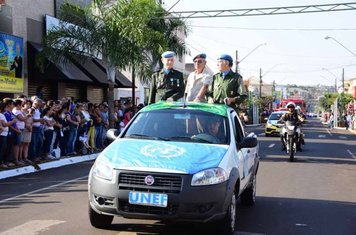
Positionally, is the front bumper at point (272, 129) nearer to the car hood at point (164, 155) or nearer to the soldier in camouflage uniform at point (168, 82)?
the soldier in camouflage uniform at point (168, 82)

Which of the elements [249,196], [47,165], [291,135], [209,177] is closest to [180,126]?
[209,177]

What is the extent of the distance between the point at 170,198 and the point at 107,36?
47.4ft

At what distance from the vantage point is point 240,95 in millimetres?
9047

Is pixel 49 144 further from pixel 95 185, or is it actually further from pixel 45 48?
pixel 95 185

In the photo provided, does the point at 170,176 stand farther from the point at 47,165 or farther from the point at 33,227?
the point at 47,165

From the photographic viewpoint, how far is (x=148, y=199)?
5.78 metres

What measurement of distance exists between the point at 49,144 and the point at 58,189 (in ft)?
16.0

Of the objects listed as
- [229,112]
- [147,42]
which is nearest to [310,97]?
[147,42]

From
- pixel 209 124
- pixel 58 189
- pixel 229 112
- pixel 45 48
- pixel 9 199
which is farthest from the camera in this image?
pixel 45 48

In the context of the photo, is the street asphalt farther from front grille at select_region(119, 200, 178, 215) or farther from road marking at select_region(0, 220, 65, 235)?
front grille at select_region(119, 200, 178, 215)

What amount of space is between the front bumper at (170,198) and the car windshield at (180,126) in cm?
104

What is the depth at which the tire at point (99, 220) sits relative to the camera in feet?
21.4

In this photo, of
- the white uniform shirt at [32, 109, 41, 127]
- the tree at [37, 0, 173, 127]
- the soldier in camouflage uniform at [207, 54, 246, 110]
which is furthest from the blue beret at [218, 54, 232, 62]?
the tree at [37, 0, 173, 127]

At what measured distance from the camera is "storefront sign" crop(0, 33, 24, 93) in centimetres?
1816
